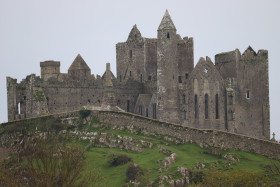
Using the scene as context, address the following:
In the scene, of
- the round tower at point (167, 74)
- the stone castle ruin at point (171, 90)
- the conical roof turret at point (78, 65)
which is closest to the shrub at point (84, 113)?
the stone castle ruin at point (171, 90)

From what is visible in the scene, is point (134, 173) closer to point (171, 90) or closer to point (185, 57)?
point (171, 90)

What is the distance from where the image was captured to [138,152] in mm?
65562

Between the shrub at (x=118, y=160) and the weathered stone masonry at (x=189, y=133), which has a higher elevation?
the weathered stone masonry at (x=189, y=133)

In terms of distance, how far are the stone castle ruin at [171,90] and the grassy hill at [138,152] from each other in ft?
30.7

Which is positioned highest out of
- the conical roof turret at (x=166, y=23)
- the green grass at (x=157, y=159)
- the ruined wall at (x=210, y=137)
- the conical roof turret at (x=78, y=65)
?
the conical roof turret at (x=166, y=23)

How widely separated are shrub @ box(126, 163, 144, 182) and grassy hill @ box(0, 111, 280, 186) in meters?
0.50

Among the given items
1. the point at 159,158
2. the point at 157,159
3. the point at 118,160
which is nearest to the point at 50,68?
the point at 118,160

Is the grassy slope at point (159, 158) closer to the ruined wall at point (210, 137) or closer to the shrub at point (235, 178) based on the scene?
the ruined wall at point (210, 137)

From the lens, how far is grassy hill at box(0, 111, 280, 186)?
194ft

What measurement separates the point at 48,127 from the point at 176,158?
50.3 ft

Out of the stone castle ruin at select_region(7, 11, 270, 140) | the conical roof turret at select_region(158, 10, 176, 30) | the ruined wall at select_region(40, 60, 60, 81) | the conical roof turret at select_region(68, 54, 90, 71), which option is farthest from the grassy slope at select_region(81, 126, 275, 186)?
the ruined wall at select_region(40, 60, 60, 81)

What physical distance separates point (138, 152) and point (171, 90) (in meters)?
20.2

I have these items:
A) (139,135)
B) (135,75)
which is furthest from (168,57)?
(139,135)

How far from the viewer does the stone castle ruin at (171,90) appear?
83.6 meters
